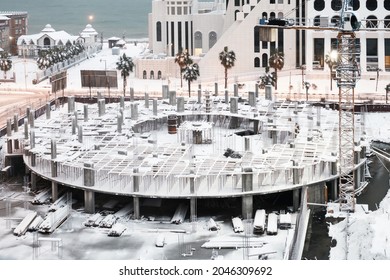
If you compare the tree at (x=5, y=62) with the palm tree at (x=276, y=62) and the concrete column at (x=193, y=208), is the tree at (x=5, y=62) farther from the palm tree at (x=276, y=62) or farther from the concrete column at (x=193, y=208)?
the concrete column at (x=193, y=208)

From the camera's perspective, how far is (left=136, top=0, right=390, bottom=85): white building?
104 feet

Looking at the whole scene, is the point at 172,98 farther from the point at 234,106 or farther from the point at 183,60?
the point at 183,60

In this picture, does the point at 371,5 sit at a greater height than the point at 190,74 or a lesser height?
greater

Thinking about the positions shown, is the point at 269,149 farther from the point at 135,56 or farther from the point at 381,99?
the point at 135,56

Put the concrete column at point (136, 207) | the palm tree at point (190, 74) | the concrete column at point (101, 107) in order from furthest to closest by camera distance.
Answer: the palm tree at point (190, 74) → the concrete column at point (101, 107) → the concrete column at point (136, 207)

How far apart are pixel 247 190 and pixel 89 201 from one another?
2623 millimetres

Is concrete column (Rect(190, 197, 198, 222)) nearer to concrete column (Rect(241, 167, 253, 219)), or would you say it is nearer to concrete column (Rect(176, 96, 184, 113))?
concrete column (Rect(241, 167, 253, 219))

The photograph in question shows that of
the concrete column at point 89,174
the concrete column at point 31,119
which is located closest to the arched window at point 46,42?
the concrete column at point 31,119

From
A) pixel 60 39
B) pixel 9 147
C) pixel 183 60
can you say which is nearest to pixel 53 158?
pixel 9 147

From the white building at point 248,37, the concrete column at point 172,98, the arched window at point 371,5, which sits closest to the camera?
the concrete column at point 172,98

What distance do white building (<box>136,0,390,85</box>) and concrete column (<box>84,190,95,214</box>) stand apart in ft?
51.2

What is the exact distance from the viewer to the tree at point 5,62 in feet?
84.0

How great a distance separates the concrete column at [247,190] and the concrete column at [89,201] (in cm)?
249

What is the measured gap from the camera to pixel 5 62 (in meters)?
26.9
